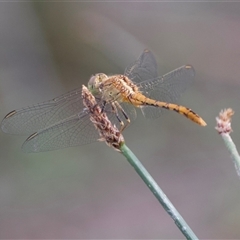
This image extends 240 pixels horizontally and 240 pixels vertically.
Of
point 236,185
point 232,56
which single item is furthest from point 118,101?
point 232,56

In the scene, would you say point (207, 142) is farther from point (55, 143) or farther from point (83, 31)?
point (55, 143)

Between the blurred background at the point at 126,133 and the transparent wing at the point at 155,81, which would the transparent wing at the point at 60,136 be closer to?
the transparent wing at the point at 155,81

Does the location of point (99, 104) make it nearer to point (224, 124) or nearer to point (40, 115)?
point (40, 115)

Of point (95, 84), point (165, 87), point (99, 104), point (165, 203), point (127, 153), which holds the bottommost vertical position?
point (165, 203)

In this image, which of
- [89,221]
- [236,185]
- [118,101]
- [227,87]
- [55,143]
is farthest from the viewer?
[227,87]

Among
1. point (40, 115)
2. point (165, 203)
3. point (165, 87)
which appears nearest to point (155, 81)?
point (165, 87)

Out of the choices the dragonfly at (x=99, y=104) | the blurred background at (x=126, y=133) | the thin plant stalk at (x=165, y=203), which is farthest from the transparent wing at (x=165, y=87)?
the blurred background at (x=126, y=133)
